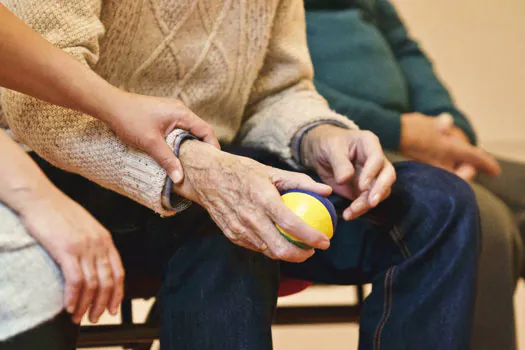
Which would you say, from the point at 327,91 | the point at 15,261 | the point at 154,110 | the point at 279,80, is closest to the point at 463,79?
the point at 327,91

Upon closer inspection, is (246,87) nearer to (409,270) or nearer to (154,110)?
(154,110)

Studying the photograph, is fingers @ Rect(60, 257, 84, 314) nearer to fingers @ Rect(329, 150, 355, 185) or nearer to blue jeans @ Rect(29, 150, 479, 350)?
blue jeans @ Rect(29, 150, 479, 350)

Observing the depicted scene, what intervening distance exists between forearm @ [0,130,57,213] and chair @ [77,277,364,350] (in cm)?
30

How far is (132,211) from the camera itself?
30.4 inches

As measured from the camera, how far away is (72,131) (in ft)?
2.22

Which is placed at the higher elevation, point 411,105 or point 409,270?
point 409,270

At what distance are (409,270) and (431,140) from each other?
688 mm

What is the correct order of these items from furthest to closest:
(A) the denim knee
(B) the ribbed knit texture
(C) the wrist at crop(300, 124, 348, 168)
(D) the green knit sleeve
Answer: (D) the green knit sleeve, (C) the wrist at crop(300, 124, 348, 168), (A) the denim knee, (B) the ribbed knit texture

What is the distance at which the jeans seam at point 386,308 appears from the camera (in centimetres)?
72

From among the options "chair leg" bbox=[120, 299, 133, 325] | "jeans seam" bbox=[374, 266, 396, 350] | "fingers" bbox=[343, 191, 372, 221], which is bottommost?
"chair leg" bbox=[120, 299, 133, 325]

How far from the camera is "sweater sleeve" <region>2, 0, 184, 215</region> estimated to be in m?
0.67

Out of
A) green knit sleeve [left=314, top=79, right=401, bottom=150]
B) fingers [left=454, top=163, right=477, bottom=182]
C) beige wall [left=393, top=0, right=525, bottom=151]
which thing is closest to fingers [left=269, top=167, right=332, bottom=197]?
green knit sleeve [left=314, top=79, right=401, bottom=150]

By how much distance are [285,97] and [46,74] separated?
44 centimetres

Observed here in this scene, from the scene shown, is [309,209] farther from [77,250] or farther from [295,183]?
[77,250]
